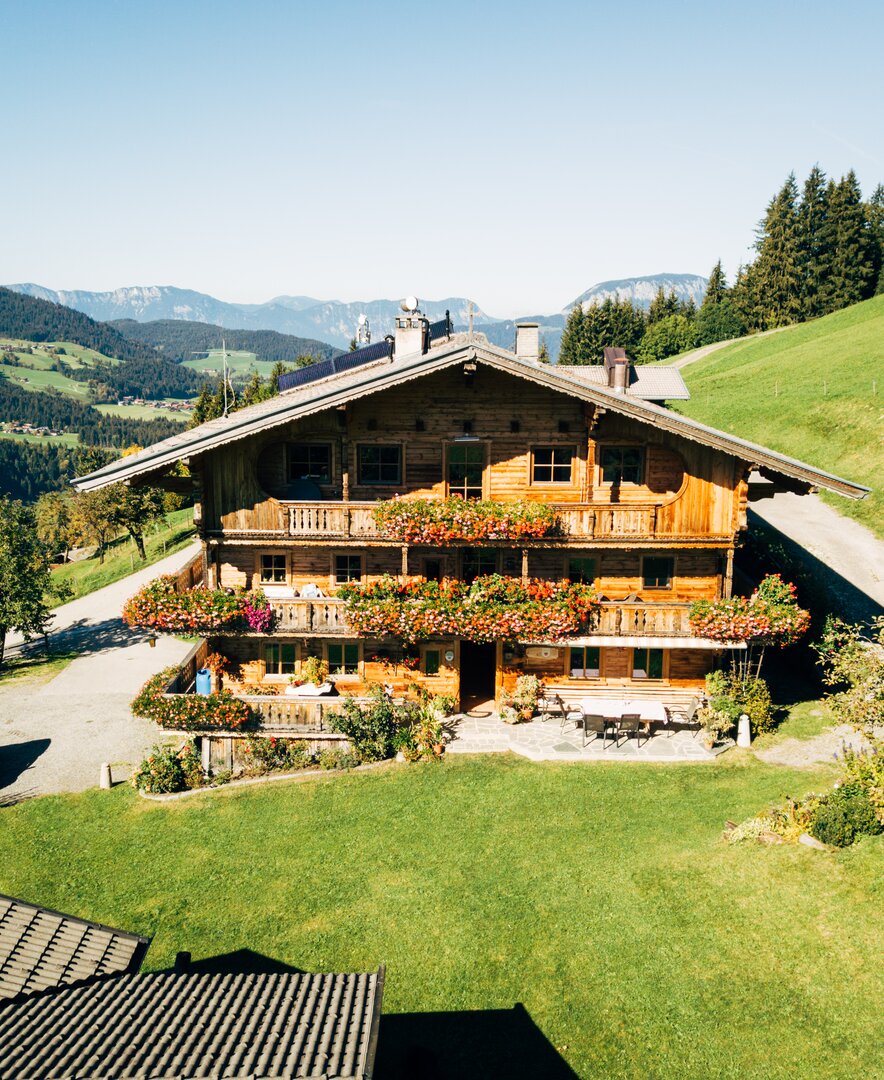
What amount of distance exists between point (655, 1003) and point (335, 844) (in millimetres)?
8215

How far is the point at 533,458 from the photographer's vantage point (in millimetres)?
24609

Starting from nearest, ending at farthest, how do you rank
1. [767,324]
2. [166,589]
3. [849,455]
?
[166,589] < [849,455] < [767,324]

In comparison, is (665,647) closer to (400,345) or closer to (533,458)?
(533,458)

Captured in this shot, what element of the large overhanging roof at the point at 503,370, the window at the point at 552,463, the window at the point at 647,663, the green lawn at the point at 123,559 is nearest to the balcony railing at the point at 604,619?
the window at the point at 647,663

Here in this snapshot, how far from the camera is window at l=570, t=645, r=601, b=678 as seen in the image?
1013 inches

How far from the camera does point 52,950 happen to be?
10797 mm

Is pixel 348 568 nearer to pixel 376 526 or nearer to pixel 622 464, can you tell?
pixel 376 526

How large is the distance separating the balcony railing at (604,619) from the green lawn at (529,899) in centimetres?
397

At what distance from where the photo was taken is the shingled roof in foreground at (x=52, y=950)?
1030cm

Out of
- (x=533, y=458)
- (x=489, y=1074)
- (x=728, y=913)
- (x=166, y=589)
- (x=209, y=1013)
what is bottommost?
(x=489, y=1074)

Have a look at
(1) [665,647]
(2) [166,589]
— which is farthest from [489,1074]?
(2) [166,589]

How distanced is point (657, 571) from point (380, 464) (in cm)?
954

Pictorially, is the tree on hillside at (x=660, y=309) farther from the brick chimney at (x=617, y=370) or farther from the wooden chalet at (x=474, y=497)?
the wooden chalet at (x=474, y=497)

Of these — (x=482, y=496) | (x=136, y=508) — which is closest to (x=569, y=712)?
(x=482, y=496)
